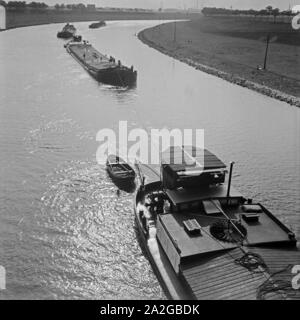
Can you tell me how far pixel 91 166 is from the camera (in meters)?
54.1

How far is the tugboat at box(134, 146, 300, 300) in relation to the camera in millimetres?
27578

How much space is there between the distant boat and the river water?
1377 millimetres

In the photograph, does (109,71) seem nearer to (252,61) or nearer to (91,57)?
(91,57)

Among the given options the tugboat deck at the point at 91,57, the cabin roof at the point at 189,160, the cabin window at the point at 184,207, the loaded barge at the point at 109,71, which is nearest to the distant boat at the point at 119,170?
the cabin roof at the point at 189,160

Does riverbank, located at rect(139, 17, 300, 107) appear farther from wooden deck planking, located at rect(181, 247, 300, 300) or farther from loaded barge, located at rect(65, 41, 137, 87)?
wooden deck planking, located at rect(181, 247, 300, 300)

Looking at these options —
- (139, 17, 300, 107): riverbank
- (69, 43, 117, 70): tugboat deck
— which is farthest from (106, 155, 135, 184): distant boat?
(69, 43, 117, 70): tugboat deck

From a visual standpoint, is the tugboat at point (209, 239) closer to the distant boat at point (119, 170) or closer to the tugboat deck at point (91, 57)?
the distant boat at point (119, 170)

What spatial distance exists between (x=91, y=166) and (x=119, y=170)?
5.18m

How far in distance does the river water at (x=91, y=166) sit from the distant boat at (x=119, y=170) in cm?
138

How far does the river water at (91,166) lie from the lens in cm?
3447

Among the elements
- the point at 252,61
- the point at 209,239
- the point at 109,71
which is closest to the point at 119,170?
the point at 209,239
